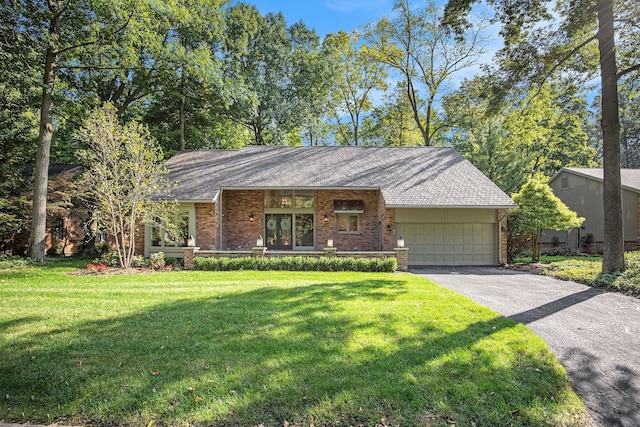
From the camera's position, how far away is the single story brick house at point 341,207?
13.9m

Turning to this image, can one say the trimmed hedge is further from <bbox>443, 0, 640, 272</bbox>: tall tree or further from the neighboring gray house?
the neighboring gray house

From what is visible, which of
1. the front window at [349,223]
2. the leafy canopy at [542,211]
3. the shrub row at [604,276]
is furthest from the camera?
the front window at [349,223]

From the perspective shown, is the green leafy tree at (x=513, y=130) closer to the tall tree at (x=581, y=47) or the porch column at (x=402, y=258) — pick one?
the tall tree at (x=581, y=47)

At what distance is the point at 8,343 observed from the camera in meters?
4.26

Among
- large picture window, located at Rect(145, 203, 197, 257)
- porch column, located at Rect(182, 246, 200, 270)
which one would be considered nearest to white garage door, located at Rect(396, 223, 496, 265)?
porch column, located at Rect(182, 246, 200, 270)

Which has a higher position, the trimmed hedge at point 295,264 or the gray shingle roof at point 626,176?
the gray shingle roof at point 626,176

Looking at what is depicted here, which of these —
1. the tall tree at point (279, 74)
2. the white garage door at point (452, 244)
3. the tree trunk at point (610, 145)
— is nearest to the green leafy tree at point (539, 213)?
the white garage door at point (452, 244)

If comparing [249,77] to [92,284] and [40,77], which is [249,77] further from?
[92,284]

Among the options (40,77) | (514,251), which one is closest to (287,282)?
(514,251)

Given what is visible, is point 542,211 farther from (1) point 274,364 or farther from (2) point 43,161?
(2) point 43,161

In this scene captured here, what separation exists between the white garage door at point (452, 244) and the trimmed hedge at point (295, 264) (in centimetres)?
325

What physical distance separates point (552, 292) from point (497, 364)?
5.46 meters

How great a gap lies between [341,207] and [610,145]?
926 cm

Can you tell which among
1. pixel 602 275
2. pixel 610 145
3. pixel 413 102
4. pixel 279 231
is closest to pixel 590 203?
pixel 610 145
